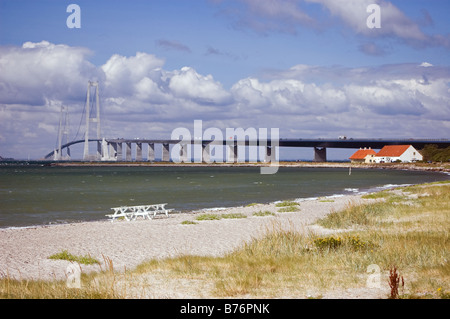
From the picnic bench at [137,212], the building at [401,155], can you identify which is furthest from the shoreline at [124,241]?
the building at [401,155]

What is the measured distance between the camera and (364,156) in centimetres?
17338

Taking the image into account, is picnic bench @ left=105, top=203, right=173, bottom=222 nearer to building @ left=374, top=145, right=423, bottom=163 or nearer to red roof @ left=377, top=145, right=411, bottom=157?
building @ left=374, top=145, right=423, bottom=163

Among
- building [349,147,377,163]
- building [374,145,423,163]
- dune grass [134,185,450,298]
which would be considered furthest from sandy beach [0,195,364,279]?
building [349,147,377,163]

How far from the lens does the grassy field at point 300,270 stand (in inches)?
313

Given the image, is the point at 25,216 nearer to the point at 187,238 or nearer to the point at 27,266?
the point at 187,238

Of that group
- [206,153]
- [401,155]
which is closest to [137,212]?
[401,155]

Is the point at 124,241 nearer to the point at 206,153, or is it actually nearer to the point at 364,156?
the point at 364,156

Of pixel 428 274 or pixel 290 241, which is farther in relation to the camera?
pixel 290 241

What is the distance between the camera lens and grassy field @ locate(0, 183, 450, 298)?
7.95 meters

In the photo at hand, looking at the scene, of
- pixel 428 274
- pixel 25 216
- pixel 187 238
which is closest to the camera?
pixel 428 274

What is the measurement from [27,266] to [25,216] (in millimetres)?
18583
